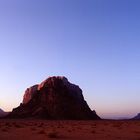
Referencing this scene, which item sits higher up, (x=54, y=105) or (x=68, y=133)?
(x=54, y=105)

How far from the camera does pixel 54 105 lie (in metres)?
141

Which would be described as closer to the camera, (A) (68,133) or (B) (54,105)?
(A) (68,133)

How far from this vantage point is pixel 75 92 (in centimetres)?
17038

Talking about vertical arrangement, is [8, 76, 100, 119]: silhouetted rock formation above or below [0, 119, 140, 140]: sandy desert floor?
above

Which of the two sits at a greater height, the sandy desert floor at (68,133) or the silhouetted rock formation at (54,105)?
the silhouetted rock formation at (54,105)

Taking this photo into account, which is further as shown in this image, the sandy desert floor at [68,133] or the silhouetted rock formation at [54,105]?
the silhouetted rock formation at [54,105]

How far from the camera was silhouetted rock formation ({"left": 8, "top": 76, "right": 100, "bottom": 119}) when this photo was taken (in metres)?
135

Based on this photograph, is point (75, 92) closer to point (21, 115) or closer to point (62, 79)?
point (62, 79)

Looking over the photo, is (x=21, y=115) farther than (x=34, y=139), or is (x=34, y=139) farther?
(x=21, y=115)

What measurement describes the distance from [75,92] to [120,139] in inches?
5760

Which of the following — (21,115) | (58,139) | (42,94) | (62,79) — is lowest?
(58,139)

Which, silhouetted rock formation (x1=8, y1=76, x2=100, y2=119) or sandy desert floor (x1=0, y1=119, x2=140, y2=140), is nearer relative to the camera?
sandy desert floor (x1=0, y1=119, x2=140, y2=140)

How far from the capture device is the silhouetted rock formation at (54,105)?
135m

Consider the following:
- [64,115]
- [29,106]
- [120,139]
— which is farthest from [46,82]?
[120,139]
